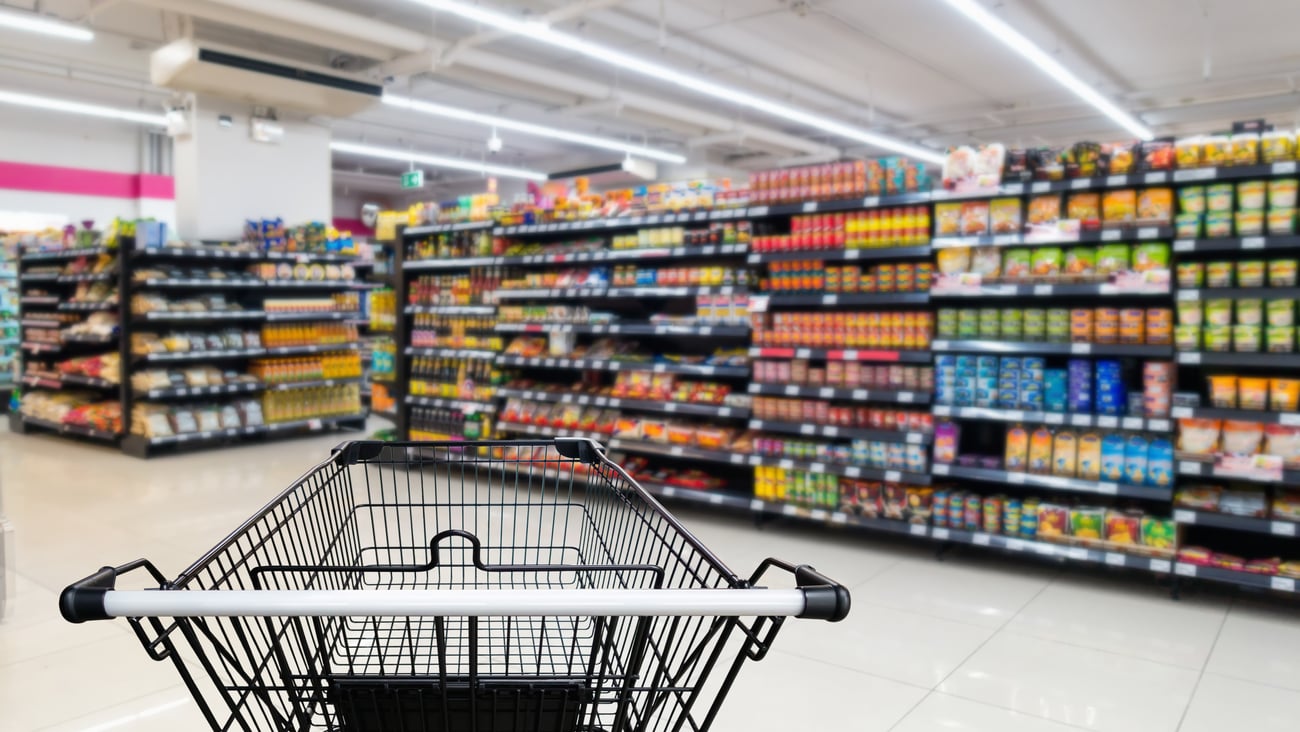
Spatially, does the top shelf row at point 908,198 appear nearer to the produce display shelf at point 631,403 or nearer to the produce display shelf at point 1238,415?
the produce display shelf at point 1238,415

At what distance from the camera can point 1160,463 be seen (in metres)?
4.09

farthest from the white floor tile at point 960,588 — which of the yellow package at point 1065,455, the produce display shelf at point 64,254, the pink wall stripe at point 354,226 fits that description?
the pink wall stripe at point 354,226

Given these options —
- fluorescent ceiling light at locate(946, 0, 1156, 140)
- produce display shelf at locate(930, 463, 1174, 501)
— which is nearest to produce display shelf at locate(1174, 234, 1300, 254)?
produce display shelf at locate(930, 463, 1174, 501)

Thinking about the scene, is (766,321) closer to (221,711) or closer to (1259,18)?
(221,711)

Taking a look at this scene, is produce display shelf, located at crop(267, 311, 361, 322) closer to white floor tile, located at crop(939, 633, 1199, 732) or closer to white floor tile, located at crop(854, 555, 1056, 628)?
white floor tile, located at crop(854, 555, 1056, 628)

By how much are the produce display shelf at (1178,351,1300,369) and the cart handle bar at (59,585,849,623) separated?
379 cm

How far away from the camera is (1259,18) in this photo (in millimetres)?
9953

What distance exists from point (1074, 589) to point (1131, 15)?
8335 millimetres

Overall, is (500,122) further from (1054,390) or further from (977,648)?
(977,648)

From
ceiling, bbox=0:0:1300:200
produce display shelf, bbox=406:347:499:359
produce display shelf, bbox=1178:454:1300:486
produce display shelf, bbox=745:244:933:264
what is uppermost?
ceiling, bbox=0:0:1300:200

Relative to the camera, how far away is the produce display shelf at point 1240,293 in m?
3.80

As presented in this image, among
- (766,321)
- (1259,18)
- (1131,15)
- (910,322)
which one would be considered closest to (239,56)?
(766,321)

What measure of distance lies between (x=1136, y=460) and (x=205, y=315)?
7589 mm

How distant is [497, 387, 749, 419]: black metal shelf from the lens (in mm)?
5484
